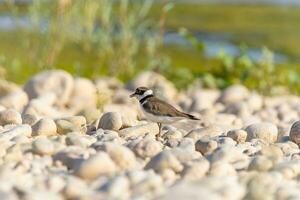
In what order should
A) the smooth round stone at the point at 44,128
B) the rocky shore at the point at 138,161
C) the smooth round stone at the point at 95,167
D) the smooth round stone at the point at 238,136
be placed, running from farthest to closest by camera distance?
the smooth round stone at the point at 238,136
the smooth round stone at the point at 44,128
the smooth round stone at the point at 95,167
the rocky shore at the point at 138,161

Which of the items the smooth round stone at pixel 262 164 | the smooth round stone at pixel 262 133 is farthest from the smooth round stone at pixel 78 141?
the smooth round stone at pixel 262 133

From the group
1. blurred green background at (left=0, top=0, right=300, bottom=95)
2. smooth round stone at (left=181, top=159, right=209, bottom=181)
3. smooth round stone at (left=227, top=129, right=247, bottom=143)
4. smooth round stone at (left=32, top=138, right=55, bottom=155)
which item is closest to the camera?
smooth round stone at (left=181, top=159, right=209, bottom=181)

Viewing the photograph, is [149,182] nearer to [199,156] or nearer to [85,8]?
[199,156]

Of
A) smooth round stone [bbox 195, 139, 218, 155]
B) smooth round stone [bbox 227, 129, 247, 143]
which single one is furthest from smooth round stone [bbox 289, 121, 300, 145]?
smooth round stone [bbox 195, 139, 218, 155]

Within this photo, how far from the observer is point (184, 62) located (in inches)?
918

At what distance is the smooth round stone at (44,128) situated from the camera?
6836mm

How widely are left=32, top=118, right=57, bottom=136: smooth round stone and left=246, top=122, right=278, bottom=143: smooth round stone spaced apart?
1687 mm

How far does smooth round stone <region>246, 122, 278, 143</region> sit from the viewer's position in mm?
7417

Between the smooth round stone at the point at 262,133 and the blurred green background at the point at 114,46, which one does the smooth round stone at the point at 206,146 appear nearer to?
the smooth round stone at the point at 262,133

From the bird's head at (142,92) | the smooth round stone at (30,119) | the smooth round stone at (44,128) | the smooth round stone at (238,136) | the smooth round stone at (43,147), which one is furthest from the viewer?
the bird's head at (142,92)

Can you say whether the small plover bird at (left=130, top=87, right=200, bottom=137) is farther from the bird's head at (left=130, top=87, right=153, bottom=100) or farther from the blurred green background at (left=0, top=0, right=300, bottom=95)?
the blurred green background at (left=0, top=0, right=300, bottom=95)

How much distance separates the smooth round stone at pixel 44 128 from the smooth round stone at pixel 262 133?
1.69 meters

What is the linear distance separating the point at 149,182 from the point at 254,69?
8.63 metres

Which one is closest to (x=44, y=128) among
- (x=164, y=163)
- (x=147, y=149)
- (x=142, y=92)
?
(x=147, y=149)
